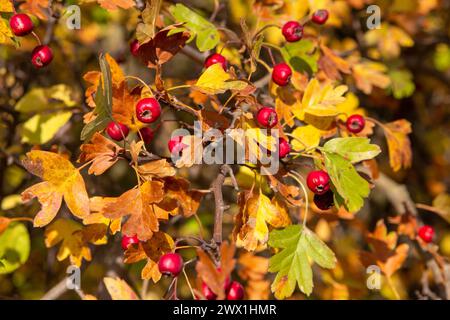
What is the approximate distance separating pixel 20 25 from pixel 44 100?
701 millimetres

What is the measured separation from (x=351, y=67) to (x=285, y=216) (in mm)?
1017

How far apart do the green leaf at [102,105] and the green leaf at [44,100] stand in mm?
928

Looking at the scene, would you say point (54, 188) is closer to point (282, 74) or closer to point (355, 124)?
point (282, 74)

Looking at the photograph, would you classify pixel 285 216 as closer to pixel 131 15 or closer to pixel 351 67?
pixel 351 67

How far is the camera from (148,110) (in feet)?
5.44

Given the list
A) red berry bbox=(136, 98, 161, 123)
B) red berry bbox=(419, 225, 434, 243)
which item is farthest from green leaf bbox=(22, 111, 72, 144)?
red berry bbox=(419, 225, 434, 243)

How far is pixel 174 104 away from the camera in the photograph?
5.60 ft

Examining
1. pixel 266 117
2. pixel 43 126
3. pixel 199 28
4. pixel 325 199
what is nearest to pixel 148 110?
pixel 266 117

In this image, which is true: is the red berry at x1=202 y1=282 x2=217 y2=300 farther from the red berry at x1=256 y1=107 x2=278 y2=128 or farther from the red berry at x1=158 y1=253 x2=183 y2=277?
the red berry at x1=256 y1=107 x2=278 y2=128

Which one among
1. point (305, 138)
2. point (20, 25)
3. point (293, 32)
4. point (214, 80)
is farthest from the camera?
point (293, 32)

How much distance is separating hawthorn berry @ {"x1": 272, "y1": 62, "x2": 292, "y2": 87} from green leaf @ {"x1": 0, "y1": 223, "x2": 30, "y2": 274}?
3.40 ft

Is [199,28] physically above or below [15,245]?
above

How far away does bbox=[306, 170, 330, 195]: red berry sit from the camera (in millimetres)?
1770
